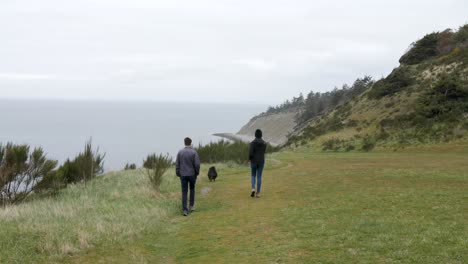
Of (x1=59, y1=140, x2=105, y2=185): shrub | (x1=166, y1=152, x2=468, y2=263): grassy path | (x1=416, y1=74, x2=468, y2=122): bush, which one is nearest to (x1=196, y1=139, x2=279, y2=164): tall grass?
(x1=59, y1=140, x2=105, y2=185): shrub

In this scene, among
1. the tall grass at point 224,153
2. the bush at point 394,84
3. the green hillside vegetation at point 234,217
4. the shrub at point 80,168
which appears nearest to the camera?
the green hillside vegetation at point 234,217

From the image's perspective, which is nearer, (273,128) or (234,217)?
(234,217)

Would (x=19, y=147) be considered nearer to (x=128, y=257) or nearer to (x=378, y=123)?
(x=128, y=257)

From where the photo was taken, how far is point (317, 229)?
27.1ft

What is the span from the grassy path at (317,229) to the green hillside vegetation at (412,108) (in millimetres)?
23585

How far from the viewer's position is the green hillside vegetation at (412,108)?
36.2 m

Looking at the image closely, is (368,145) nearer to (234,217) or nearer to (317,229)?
(234,217)

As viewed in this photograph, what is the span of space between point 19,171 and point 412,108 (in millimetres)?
38078

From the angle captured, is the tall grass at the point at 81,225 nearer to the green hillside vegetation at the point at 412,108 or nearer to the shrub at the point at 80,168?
the shrub at the point at 80,168

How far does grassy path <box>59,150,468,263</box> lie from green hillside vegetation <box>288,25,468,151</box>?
23585 mm

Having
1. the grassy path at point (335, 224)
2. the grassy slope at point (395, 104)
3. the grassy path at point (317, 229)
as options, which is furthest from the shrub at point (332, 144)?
the grassy path at point (317, 229)

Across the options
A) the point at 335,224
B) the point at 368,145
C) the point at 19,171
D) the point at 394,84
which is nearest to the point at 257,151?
the point at 335,224

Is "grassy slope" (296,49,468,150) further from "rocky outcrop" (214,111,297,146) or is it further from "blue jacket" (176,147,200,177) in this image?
"rocky outcrop" (214,111,297,146)

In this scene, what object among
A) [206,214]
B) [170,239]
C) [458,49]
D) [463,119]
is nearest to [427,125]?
[463,119]
